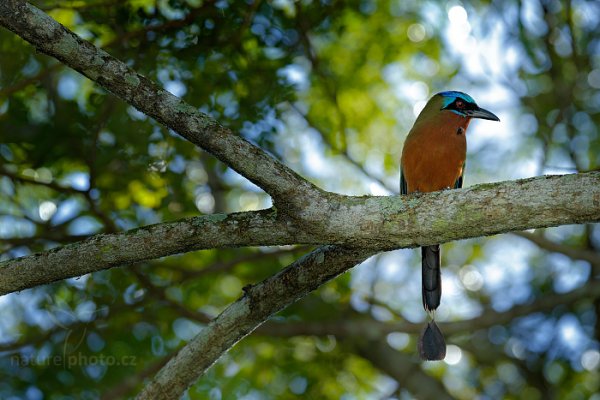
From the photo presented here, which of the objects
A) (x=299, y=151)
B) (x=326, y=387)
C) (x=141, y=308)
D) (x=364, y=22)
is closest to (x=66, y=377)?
(x=141, y=308)

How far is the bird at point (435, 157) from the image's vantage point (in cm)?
539

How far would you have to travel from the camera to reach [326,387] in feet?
25.1

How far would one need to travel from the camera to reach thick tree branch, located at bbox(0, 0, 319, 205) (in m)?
3.44

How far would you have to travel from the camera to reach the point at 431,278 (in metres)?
5.36

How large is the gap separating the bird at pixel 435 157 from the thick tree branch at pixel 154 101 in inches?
83.8

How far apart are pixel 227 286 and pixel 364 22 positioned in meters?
3.22

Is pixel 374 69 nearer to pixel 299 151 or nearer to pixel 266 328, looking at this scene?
pixel 299 151

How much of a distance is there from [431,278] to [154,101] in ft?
8.79

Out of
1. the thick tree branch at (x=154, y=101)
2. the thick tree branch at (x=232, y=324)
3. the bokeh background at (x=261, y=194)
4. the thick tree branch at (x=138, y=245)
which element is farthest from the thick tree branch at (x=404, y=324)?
the thick tree branch at (x=154, y=101)

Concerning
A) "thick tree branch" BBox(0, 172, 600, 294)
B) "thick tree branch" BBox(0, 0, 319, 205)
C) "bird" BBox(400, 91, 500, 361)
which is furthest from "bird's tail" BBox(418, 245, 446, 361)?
"thick tree branch" BBox(0, 0, 319, 205)

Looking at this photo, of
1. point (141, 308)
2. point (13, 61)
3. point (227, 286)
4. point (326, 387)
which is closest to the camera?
point (13, 61)

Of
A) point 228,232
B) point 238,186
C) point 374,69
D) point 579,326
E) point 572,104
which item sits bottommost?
point 228,232

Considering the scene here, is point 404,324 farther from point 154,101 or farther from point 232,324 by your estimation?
point 154,101

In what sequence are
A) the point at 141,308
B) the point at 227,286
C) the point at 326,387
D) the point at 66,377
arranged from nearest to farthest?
1. the point at 66,377
2. the point at 141,308
3. the point at 326,387
4. the point at 227,286
